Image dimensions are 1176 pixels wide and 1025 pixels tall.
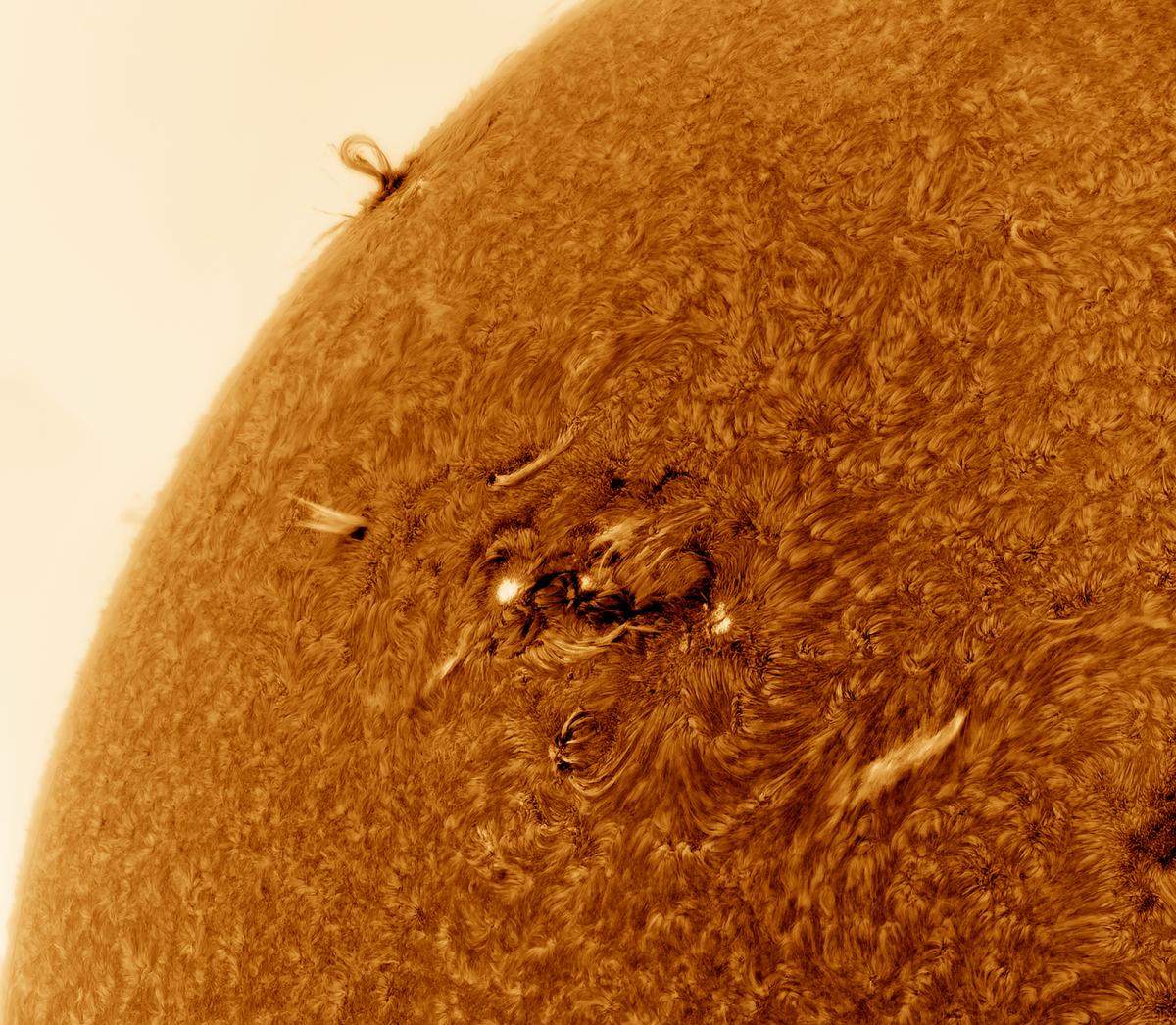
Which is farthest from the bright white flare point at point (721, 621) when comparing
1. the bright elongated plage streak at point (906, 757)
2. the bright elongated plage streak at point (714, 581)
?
the bright elongated plage streak at point (906, 757)

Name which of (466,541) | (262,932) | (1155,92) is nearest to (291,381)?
(466,541)

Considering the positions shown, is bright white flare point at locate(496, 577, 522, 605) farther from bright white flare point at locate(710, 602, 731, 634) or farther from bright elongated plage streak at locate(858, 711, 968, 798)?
bright elongated plage streak at locate(858, 711, 968, 798)

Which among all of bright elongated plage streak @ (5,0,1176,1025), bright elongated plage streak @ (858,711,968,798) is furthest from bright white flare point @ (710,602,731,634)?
bright elongated plage streak @ (858,711,968,798)

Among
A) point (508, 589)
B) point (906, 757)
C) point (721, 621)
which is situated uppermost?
point (508, 589)

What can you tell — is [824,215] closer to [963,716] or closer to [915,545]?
[915,545]

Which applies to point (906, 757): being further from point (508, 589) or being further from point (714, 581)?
point (508, 589)

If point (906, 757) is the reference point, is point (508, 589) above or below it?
above

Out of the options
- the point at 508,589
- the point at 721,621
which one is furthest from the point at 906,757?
the point at 508,589
